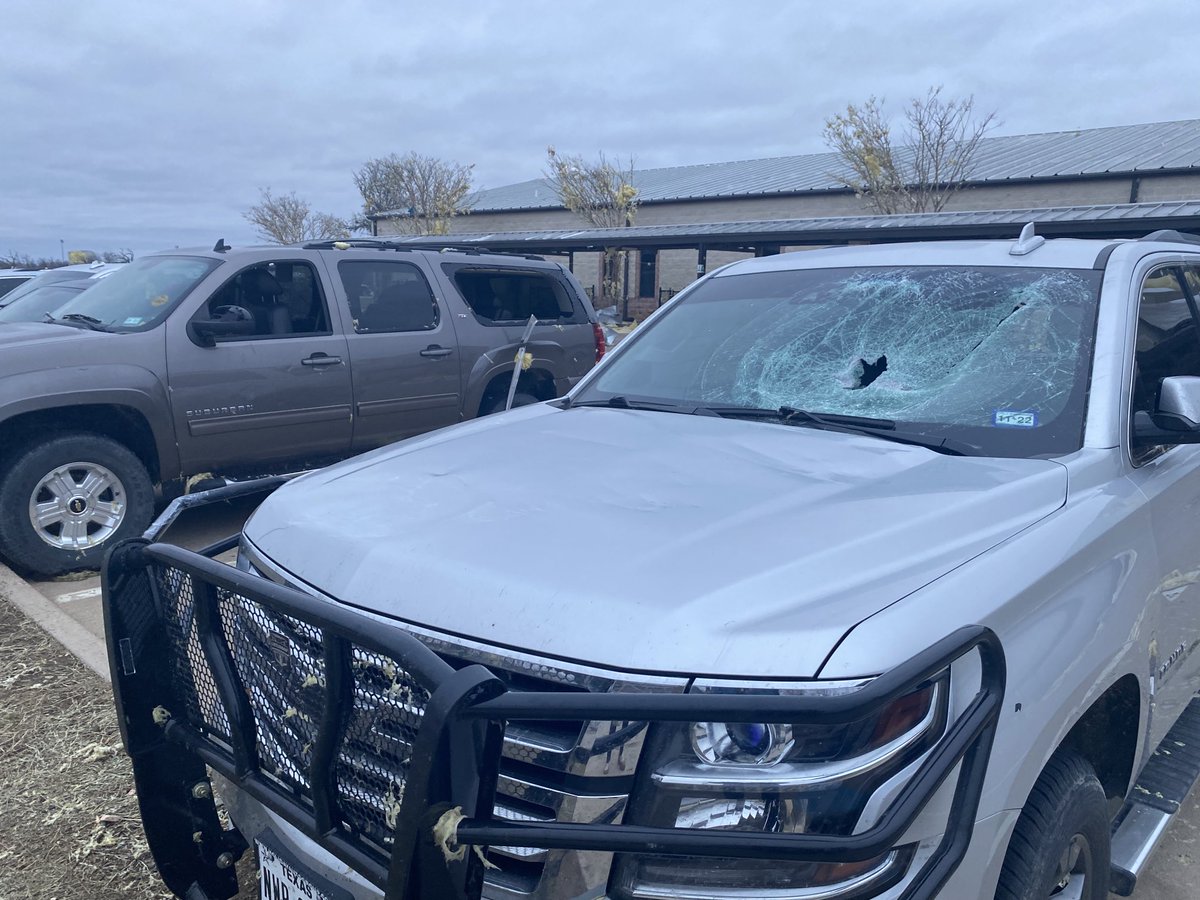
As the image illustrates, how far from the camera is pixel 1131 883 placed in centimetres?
227

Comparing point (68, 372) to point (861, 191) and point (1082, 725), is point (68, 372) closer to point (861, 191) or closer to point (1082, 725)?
point (1082, 725)

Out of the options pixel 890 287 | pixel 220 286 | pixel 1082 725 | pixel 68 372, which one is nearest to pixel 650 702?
pixel 1082 725

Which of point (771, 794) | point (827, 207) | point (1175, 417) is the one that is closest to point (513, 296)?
point (1175, 417)

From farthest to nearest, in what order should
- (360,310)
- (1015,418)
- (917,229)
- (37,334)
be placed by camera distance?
(917,229)
(360,310)
(37,334)
(1015,418)

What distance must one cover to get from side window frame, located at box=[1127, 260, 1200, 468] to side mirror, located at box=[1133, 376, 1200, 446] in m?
0.04

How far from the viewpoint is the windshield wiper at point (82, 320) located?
6091 mm

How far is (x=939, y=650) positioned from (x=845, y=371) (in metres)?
1.56

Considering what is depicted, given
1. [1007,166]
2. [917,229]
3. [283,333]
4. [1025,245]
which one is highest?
[1007,166]

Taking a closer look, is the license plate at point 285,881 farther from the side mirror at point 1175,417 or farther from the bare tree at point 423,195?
the bare tree at point 423,195

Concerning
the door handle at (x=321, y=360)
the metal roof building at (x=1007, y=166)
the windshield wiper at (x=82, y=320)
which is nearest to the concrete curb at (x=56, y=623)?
the windshield wiper at (x=82, y=320)

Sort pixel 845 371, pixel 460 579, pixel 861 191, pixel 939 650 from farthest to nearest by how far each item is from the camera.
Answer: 1. pixel 861 191
2. pixel 845 371
3. pixel 460 579
4. pixel 939 650

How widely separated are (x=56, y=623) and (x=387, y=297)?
3.33 metres

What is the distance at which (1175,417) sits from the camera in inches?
96.0

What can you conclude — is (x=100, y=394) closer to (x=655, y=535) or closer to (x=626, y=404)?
(x=626, y=404)
